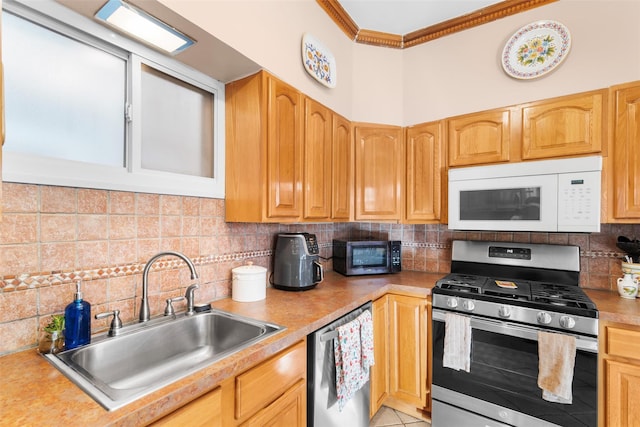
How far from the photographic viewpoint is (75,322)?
102 centimetres

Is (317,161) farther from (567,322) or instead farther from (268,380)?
(567,322)

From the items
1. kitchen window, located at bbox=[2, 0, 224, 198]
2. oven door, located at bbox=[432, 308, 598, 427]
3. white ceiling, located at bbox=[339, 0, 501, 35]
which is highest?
white ceiling, located at bbox=[339, 0, 501, 35]

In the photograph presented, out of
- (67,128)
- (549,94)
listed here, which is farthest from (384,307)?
(67,128)

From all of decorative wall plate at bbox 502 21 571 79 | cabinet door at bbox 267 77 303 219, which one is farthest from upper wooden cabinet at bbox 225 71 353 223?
decorative wall plate at bbox 502 21 571 79

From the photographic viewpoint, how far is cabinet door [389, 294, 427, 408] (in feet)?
6.38

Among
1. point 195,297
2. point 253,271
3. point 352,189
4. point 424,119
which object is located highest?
point 424,119

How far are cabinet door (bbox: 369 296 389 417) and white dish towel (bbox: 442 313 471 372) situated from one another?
0.36m

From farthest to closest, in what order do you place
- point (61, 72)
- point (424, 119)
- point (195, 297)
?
1. point (424, 119)
2. point (195, 297)
3. point (61, 72)

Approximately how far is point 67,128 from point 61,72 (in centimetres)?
21

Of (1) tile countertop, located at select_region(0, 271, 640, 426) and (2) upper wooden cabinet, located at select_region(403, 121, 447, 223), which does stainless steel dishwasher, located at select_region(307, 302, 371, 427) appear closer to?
(1) tile countertop, located at select_region(0, 271, 640, 426)

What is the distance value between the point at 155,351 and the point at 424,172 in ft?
6.51

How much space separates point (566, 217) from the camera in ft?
5.64

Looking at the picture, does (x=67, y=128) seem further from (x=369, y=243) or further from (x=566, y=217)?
(x=566, y=217)

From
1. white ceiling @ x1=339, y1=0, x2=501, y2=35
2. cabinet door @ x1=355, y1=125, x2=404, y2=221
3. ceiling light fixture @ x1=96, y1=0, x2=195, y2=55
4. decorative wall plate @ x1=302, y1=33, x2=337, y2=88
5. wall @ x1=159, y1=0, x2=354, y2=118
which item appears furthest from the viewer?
cabinet door @ x1=355, y1=125, x2=404, y2=221
